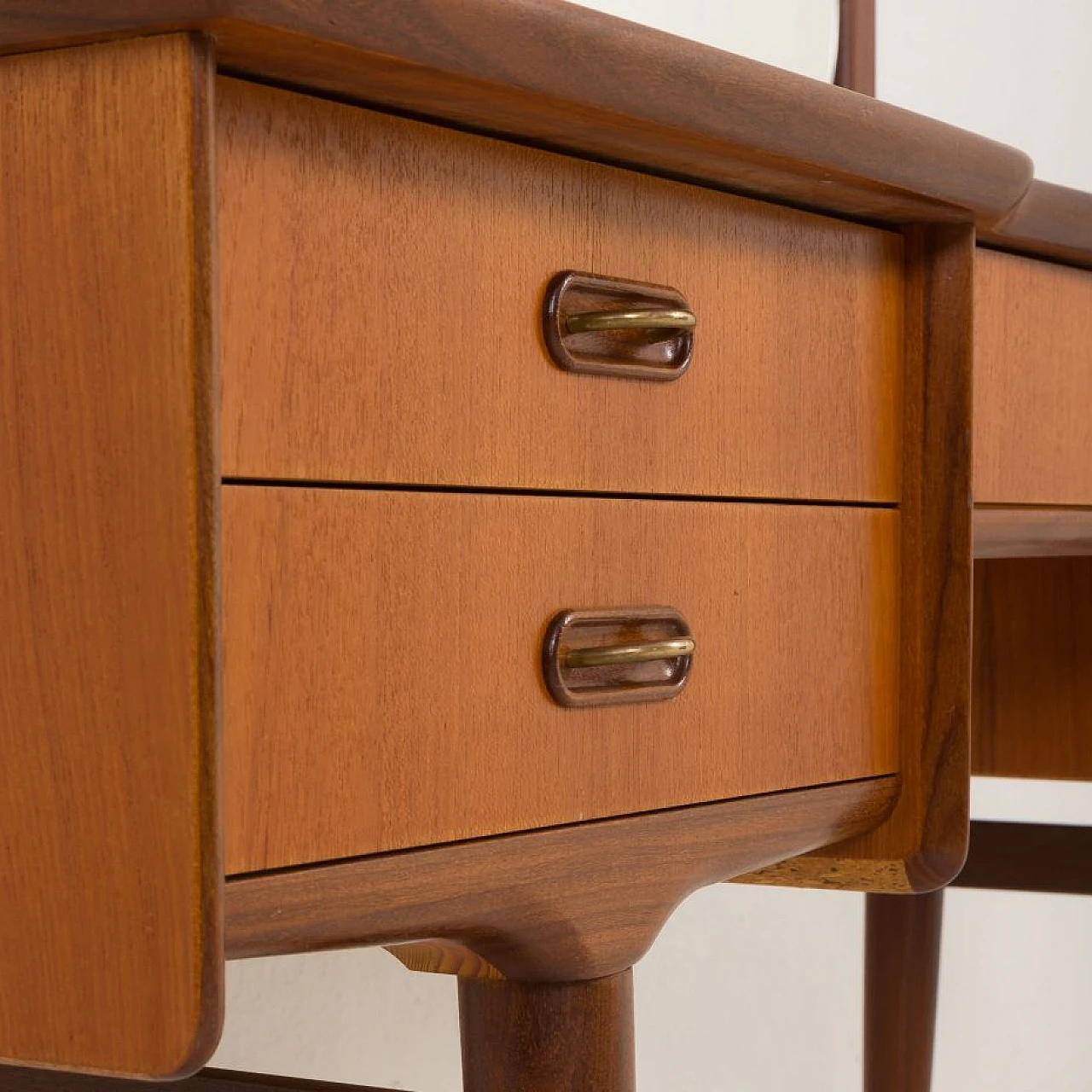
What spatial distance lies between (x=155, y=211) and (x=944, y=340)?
417mm

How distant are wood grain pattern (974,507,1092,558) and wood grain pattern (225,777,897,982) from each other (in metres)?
0.15

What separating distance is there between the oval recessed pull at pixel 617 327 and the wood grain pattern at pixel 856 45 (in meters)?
0.84

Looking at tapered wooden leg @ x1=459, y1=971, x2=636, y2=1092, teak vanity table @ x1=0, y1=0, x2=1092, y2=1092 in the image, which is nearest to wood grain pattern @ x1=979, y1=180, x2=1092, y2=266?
teak vanity table @ x1=0, y1=0, x2=1092, y2=1092

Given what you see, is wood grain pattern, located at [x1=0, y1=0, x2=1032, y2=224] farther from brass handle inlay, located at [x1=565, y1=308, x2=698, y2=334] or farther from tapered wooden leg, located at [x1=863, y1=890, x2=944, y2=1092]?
tapered wooden leg, located at [x1=863, y1=890, x2=944, y2=1092]

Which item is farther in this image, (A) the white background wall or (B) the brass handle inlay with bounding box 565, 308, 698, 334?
(A) the white background wall

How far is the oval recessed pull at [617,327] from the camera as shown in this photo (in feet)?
1.87

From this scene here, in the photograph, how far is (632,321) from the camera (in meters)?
0.58

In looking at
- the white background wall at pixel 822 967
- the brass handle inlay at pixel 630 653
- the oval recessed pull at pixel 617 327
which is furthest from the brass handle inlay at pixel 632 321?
the white background wall at pixel 822 967

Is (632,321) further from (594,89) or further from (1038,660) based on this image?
(1038,660)

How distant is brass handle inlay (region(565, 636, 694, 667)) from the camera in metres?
0.58

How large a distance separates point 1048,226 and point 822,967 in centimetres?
125

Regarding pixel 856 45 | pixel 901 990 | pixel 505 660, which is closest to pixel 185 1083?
pixel 505 660

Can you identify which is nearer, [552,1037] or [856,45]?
[552,1037]

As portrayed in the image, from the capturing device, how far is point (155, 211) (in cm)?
43
